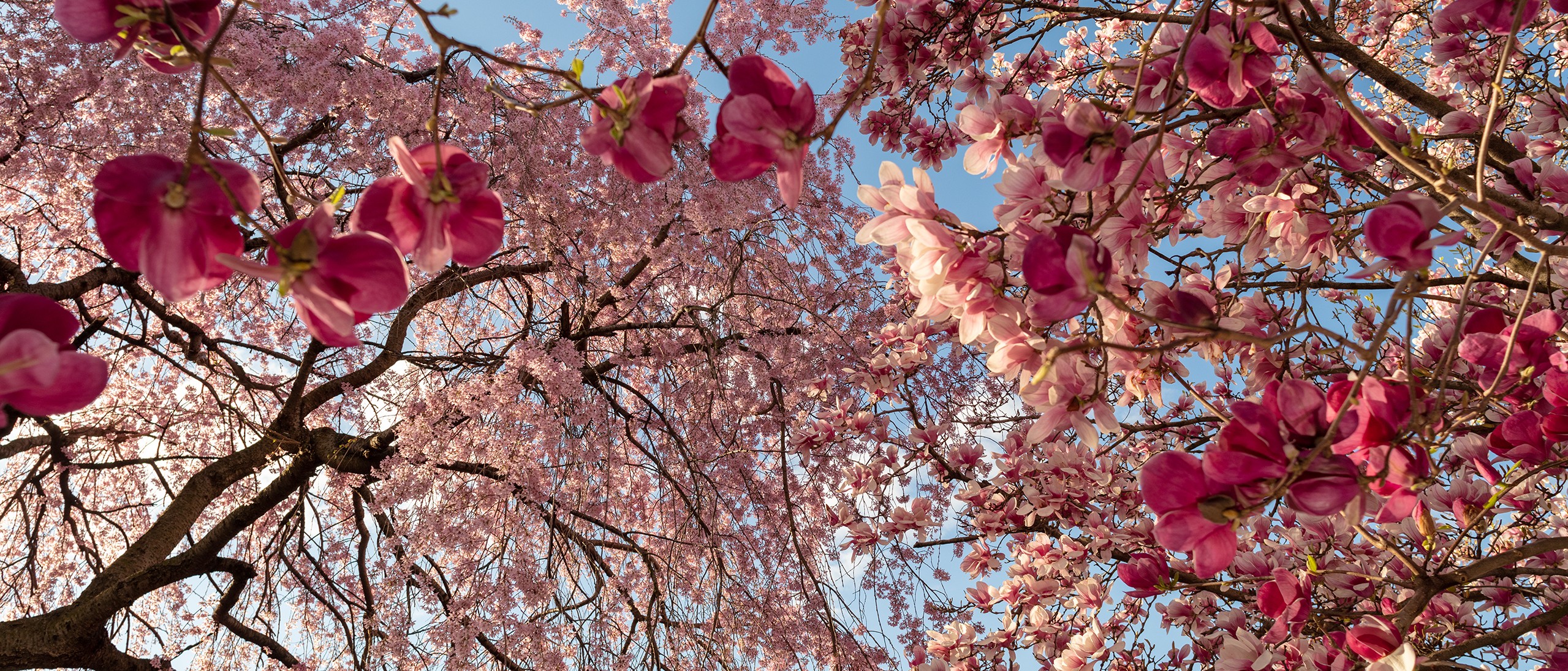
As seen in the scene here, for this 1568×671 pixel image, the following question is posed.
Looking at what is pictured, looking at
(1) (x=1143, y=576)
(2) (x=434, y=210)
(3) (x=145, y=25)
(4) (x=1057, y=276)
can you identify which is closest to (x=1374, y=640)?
(1) (x=1143, y=576)

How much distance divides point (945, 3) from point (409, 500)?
2528 mm

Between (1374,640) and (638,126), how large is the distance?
1131 millimetres

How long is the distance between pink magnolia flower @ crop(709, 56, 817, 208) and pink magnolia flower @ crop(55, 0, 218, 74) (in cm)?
44

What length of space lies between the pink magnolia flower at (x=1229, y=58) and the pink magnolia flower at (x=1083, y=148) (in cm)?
19

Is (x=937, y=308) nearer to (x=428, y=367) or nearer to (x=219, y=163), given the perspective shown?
(x=219, y=163)

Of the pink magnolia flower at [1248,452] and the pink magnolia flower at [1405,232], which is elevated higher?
the pink magnolia flower at [1405,232]

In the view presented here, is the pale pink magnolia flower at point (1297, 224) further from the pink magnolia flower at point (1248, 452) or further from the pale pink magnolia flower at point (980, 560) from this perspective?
the pale pink magnolia flower at point (980, 560)

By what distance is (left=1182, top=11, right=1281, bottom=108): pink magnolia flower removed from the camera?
0.94m

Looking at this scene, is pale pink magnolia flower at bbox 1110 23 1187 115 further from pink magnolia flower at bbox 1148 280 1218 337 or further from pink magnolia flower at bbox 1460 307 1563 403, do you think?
pink magnolia flower at bbox 1460 307 1563 403

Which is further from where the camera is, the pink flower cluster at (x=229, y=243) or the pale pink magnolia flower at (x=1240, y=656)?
the pale pink magnolia flower at (x=1240, y=656)

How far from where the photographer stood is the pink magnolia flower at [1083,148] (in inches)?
32.9

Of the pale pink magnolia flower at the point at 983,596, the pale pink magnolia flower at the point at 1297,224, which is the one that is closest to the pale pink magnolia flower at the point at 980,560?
the pale pink magnolia flower at the point at 983,596

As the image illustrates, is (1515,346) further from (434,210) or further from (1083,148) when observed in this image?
(434,210)

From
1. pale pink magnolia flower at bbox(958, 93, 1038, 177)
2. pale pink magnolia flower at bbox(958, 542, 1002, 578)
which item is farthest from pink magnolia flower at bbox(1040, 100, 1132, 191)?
pale pink magnolia flower at bbox(958, 542, 1002, 578)
